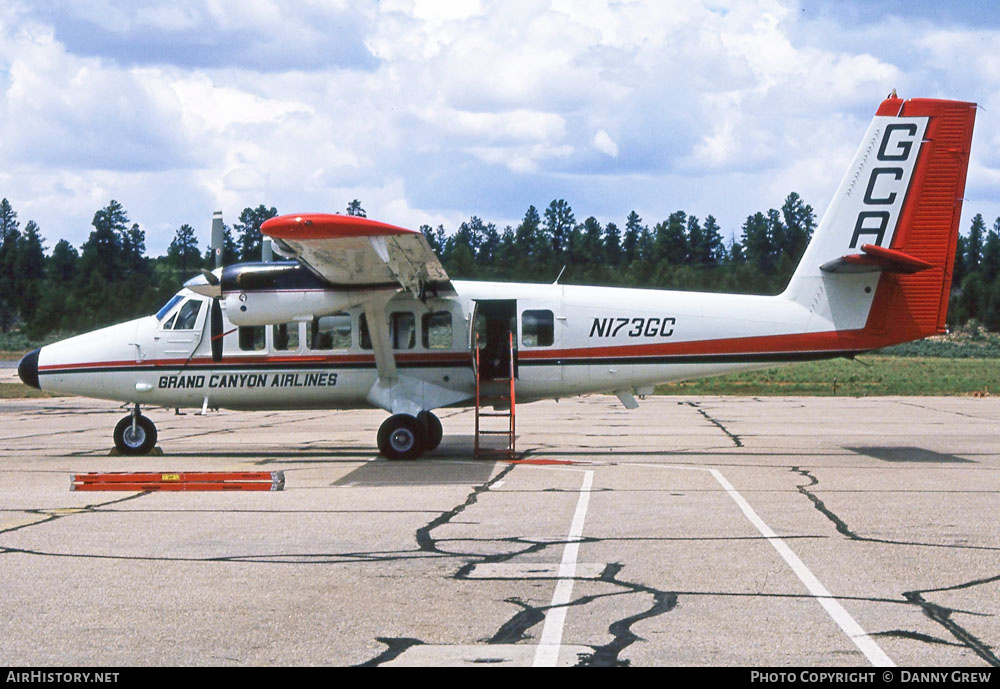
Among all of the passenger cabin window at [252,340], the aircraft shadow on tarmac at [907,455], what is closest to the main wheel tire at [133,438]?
the passenger cabin window at [252,340]

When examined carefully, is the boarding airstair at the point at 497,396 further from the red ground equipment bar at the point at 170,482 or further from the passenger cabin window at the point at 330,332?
the red ground equipment bar at the point at 170,482

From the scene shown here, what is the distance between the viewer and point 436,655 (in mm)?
5930

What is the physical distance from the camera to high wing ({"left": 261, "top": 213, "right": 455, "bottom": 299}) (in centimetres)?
1335

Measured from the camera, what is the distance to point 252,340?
17.9m

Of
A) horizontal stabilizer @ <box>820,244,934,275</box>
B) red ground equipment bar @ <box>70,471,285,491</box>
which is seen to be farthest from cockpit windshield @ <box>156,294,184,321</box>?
horizontal stabilizer @ <box>820,244,934,275</box>

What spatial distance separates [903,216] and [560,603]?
12.0 metres

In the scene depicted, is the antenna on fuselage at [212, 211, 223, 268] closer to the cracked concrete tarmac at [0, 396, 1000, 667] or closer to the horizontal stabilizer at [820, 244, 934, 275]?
the cracked concrete tarmac at [0, 396, 1000, 667]

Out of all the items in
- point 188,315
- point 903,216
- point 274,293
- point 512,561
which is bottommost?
point 512,561

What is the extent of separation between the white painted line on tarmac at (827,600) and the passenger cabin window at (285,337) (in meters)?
8.94

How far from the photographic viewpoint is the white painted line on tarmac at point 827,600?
584 centimetres

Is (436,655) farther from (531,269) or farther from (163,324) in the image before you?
(531,269)

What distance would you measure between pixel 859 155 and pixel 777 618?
1203 cm

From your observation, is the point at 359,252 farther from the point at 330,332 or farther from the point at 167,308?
the point at 167,308

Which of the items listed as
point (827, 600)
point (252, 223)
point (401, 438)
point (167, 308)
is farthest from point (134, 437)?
point (252, 223)
